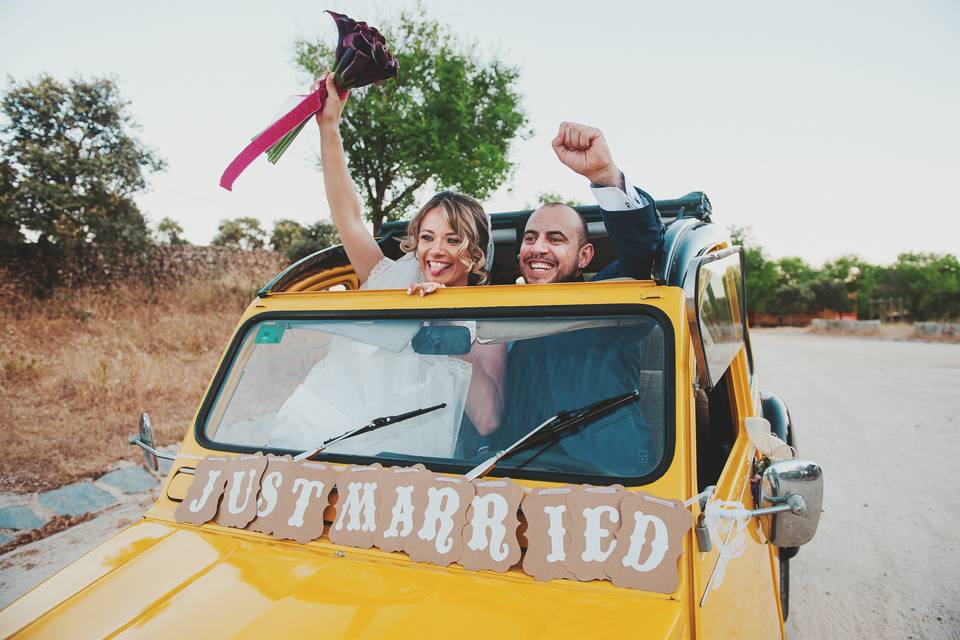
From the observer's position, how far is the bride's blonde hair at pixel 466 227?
250 cm

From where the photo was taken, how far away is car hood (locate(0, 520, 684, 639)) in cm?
120

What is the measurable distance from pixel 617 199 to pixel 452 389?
0.97 m

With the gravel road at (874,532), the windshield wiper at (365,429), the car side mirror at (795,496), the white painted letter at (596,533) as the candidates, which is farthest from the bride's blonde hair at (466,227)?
the gravel road at (874,532)

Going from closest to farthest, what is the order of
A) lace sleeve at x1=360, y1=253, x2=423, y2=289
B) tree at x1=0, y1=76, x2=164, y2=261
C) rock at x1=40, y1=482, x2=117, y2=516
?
A: lace sleeve at x1=360, y1=253, x2=423, y2=289
rock at x1=40, y1=482, x2=117, y2=516
tree at x1=0, y1=76, x2=164, y2=261

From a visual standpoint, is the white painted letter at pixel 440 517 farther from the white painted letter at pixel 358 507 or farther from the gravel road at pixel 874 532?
the gravel road at pixel 874 532

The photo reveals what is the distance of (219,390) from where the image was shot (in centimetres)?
213

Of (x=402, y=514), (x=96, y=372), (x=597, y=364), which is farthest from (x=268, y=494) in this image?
(x=96, y=372)

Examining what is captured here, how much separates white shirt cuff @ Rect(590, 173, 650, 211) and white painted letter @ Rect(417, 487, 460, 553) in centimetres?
124

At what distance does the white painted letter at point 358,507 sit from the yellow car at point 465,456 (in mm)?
60

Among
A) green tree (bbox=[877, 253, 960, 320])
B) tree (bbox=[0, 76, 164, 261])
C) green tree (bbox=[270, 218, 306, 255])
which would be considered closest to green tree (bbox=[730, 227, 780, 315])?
green tree (bbox=[877, 253, 960, 320])

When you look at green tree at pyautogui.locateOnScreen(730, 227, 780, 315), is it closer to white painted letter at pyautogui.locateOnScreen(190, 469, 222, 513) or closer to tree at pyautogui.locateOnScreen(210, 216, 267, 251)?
tree at pyautogui.locateOnScreen(210, 216, 267, 251)

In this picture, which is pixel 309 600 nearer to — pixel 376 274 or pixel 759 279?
pixel 376 274

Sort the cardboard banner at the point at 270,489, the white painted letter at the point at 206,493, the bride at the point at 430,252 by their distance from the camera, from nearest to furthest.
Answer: the cardboard banner at the point at 270,489 → the white painted letter at the point at 206,493 → the bride at the point at 430,252

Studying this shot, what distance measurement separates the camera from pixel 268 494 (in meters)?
1.72
